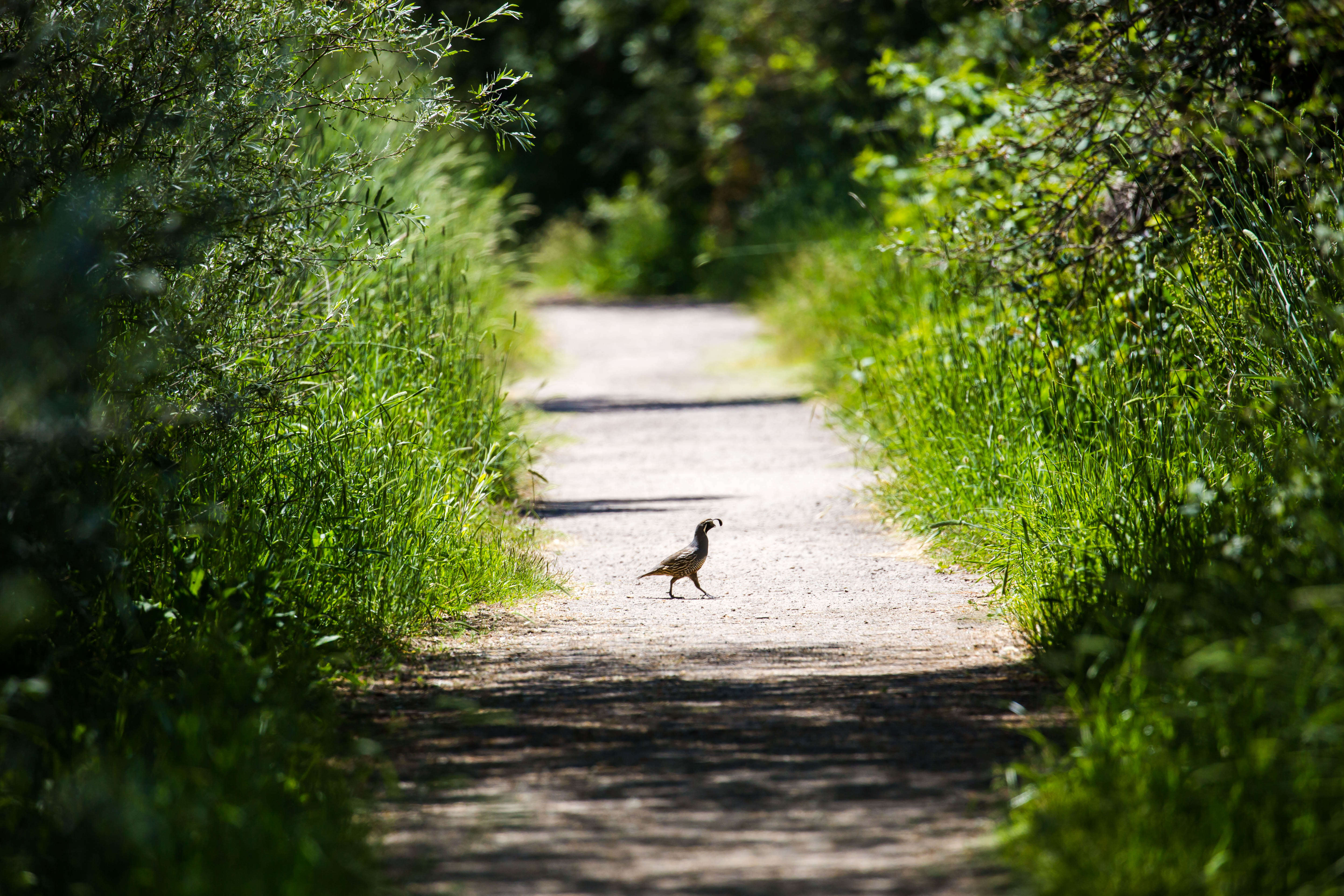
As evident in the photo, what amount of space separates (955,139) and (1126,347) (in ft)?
11.1

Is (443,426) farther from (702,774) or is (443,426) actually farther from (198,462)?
(702,774)

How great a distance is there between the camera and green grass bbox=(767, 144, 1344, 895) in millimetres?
3432

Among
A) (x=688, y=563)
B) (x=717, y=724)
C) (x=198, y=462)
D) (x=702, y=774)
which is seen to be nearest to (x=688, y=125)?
(x=688, y=563)

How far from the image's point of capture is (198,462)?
5562 millimetres

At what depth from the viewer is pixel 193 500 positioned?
5391 millimetres

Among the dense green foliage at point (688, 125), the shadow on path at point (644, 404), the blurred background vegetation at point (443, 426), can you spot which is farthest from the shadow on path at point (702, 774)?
the dense green foliage at point (688, 125)

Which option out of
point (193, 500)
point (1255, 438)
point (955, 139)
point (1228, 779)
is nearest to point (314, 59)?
point (193, 500)

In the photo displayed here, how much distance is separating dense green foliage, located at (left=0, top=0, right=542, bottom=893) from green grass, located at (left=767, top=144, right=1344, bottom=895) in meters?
1.87

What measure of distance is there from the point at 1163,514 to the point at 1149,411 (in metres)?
1.54

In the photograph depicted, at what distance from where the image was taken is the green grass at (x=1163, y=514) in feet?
11.3

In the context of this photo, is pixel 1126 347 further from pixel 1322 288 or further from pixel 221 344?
pixel 221 344

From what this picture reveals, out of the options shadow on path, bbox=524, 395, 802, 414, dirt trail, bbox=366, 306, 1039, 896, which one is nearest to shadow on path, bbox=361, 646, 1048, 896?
dirt trail, bbox=366, 306, 1039, 896

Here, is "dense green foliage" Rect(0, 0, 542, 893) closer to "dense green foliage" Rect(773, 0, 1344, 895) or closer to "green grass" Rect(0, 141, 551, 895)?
"green grass" Rect(0, 141, 551, 895)

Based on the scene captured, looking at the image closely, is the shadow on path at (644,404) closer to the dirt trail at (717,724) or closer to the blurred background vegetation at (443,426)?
the blurred background vegetation at (443,426)
